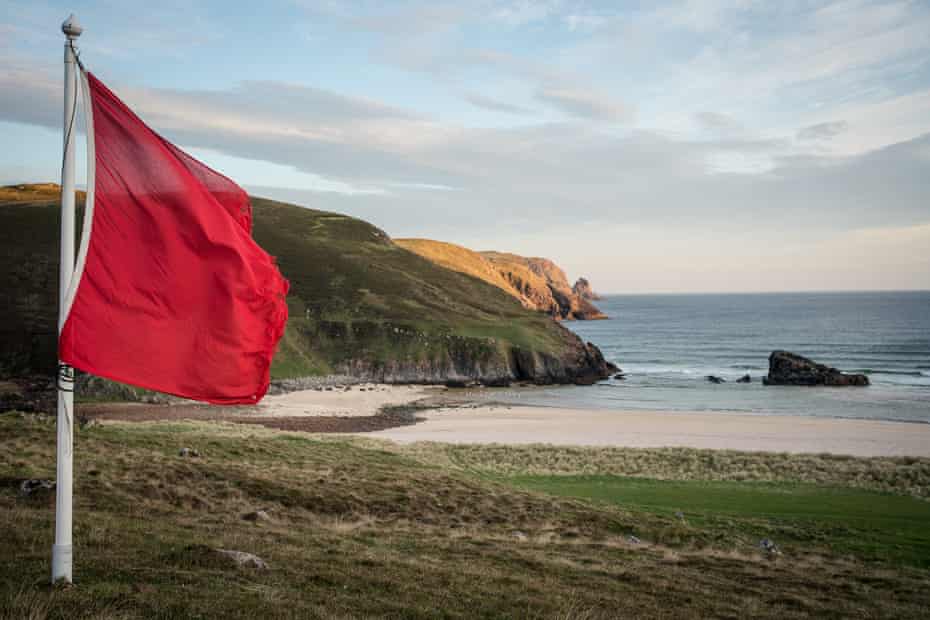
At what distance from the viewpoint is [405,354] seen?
83688mm

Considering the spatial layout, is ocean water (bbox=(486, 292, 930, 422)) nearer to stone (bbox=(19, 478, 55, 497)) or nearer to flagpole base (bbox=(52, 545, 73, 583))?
stone (bbox=(19, 478, 55, 497))

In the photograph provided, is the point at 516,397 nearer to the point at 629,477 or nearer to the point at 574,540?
the point at 629,477

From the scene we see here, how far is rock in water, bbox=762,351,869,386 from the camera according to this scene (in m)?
79.1

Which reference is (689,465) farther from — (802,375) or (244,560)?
(802,375)

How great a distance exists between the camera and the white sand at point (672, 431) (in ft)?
142

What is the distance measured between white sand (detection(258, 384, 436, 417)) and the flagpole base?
4876 cm

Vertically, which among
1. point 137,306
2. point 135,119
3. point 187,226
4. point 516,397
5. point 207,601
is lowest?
point 516,397

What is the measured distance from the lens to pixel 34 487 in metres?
15.3

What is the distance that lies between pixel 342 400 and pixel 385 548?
174 feet

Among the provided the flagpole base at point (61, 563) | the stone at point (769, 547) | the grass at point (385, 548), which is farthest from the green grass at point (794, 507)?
the flagpole base at point (61, 563)

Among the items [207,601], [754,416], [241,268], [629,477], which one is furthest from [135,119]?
[754,416]

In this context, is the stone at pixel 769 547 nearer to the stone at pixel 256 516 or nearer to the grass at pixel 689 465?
the grass at pixel 689 465

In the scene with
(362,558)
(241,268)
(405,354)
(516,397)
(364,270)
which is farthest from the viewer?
(364,270)

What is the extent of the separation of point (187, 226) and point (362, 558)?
6832 millimetres
